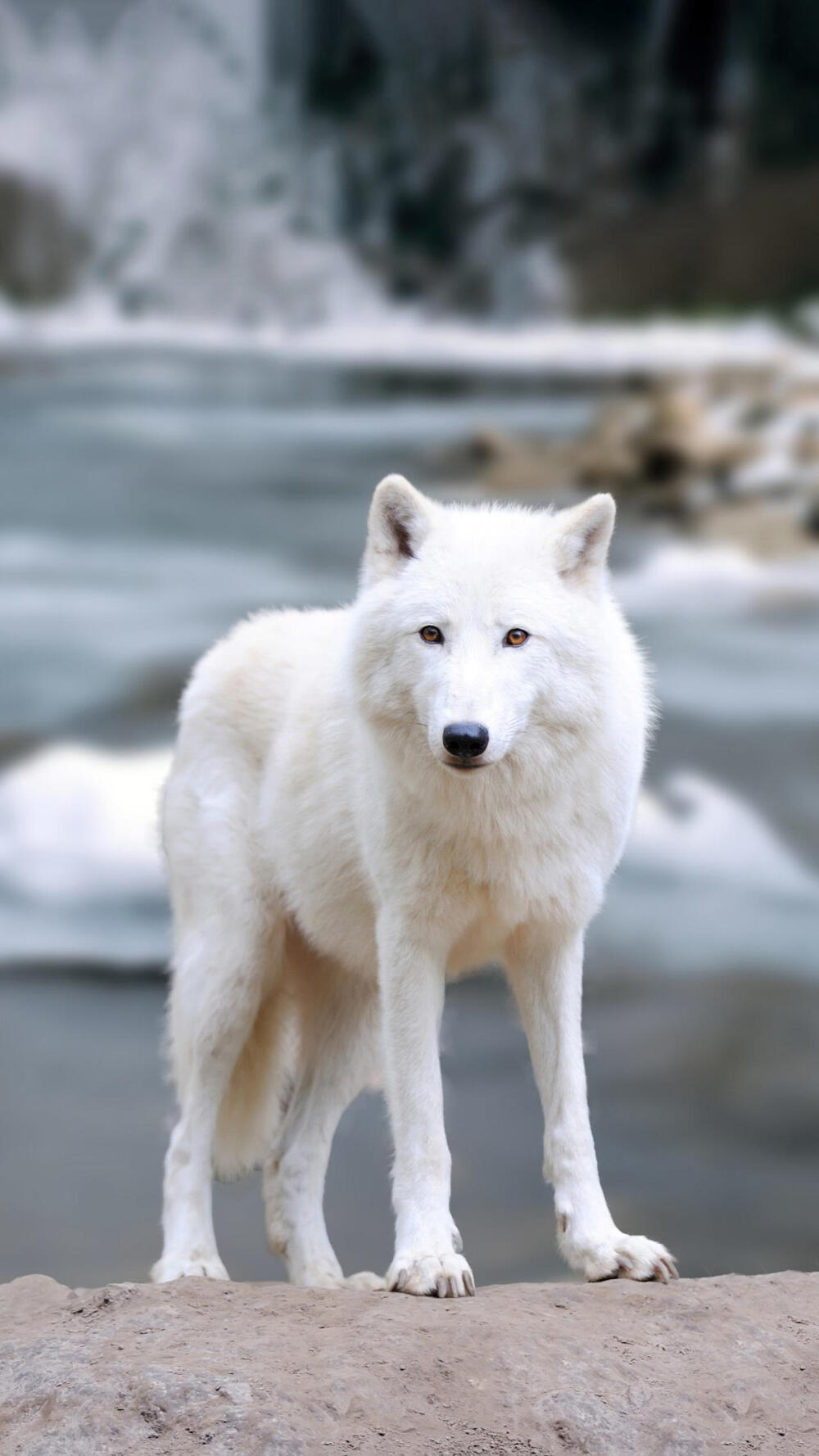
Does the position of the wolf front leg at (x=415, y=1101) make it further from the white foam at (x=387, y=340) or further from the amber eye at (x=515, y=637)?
the white foam at (x=387, y=340)

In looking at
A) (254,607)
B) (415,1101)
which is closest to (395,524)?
(415,1101)

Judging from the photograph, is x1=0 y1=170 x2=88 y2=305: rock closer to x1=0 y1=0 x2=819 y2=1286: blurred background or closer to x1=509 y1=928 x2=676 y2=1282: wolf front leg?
x1=0 y1=0 x2=819 y2=1286: blurred background

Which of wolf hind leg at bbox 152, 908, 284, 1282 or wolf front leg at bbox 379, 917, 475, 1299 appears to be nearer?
wolf front leg at bbox 379, 917, 475, 1299

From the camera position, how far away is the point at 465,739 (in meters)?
2.53

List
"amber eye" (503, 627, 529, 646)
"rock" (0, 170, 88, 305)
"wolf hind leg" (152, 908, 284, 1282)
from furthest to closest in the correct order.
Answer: "rock" (0, 170, 88, 305), "wolf hind leg" (152, 908, 284, 1282), "amber eye" (503, 627, 529, 646)

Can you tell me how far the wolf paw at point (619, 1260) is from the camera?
2.88m

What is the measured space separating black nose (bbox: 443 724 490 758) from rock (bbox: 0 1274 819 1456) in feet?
3.36

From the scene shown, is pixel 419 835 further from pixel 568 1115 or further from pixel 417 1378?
pixel 417 1378

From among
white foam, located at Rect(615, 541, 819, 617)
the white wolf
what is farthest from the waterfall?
the white wolf

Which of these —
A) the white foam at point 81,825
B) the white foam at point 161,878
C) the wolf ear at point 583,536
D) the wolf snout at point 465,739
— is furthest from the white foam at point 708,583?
the wolf snout at point 465,739

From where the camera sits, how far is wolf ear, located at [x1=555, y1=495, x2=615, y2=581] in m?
2.88

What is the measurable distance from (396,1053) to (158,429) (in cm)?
429

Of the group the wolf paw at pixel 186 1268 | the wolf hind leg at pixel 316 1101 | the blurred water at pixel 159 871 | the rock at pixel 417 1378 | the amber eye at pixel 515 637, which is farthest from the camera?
the blurred water at pixel 159 871

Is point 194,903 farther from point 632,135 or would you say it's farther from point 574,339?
point 632,135
